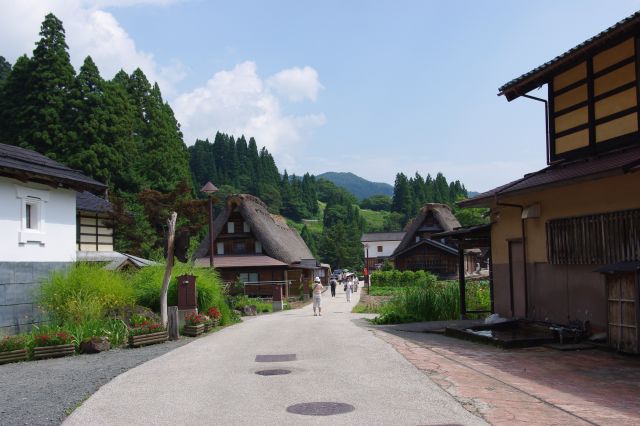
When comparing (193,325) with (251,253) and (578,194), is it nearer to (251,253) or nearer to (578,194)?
(578,194)

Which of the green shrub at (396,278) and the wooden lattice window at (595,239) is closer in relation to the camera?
the wooden lattice window at (595,239)

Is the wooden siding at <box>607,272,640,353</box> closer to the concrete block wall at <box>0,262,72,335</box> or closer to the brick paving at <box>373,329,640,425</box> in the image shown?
the brick paving at <box>373,329,640,425</box>

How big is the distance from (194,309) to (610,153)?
12.2 meters

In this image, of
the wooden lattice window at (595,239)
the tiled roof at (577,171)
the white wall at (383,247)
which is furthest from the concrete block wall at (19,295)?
the white wall at (383,247)

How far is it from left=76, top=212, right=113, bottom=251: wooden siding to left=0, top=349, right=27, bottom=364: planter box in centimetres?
1914

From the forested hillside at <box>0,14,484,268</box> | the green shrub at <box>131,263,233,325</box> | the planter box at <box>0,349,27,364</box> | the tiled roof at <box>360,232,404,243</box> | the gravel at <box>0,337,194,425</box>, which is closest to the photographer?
the gravel at <box>0,337,194,425</box>

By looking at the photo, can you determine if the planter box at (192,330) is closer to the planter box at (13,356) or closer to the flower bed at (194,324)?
the flower bed at (194,324)

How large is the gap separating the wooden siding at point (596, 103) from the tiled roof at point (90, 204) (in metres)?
23.2

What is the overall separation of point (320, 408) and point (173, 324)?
9.26 meters

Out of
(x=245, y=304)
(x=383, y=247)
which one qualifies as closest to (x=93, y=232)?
(x=245, y=304)

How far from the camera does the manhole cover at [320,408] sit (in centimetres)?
681

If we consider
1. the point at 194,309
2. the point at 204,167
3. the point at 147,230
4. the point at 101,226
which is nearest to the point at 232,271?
the point at 147,230

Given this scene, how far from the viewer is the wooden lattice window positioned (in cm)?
1102

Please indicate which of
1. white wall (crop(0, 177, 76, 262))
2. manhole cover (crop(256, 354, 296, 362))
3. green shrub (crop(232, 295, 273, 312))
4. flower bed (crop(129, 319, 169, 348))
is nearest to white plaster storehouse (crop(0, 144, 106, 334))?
white wall (crop(0, 177, 76, 262))
